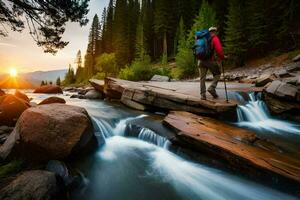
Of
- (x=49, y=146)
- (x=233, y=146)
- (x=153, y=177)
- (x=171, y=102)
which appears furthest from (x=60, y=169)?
(x=171, y=102)

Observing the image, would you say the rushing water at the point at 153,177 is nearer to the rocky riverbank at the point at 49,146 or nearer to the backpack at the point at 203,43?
the rocky riverbank at the point at 49,146

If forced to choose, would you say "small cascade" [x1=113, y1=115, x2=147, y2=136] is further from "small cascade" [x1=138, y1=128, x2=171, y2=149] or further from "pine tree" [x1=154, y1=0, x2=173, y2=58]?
"pine tree" [x1=154, y1=0, x2=173, y2=58]

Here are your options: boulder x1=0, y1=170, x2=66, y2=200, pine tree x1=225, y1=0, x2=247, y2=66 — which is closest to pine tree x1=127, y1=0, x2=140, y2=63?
pine tree x1=225, y1=0, x2=247, y2=66

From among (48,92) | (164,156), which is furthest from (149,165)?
(48,92)

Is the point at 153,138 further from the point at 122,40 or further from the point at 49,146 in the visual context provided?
the point at 122,40

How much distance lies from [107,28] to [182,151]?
59.8m

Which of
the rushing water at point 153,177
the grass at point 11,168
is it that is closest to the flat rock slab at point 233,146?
the rushing water at point 153,177

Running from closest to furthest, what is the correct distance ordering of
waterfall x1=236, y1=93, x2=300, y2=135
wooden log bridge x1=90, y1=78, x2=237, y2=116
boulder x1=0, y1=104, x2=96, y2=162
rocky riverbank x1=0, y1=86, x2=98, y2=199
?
rocky riverbank x1=0, y1=86, x2=98, y2=199, boulder x1=0, y1=104, x2=96, y2=162, wooden log bridge x1=90, y1=78, x2=237, y2=116, waterfall x1=236, y1=93, x2=300, y2=135

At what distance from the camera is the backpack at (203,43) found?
7883 mm

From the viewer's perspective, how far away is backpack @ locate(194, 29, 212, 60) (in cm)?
788

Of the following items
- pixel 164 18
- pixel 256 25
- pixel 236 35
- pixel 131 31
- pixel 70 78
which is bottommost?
pixel 70 78

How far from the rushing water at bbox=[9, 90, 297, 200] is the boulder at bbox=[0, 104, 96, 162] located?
2.09 ft

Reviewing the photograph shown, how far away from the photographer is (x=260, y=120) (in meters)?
9.18

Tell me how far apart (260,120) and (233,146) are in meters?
4.97
